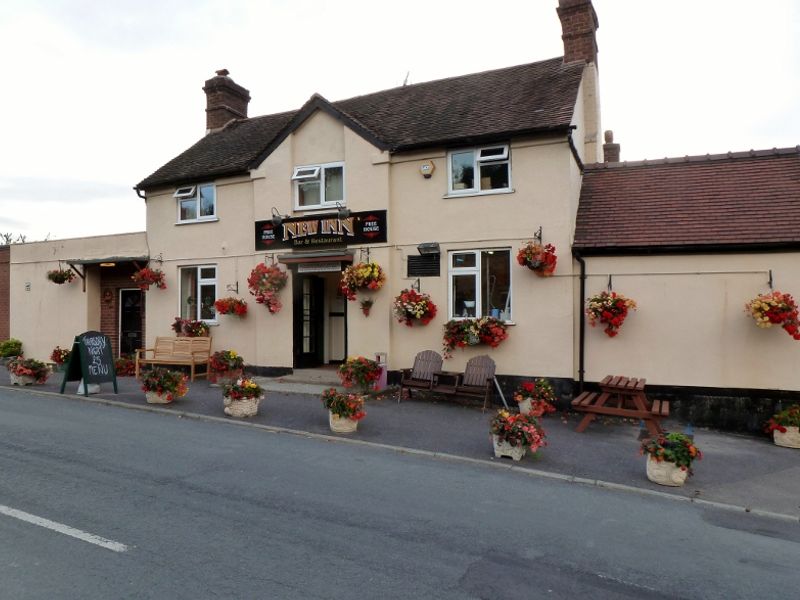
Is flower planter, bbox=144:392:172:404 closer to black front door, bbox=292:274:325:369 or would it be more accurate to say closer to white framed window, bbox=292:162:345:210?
black front door, bbox=292:274:325:369

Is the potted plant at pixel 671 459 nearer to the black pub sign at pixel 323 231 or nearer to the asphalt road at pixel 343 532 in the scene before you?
the asphalt road at pixel 343 532

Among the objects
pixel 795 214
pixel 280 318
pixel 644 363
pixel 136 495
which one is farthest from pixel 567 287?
pixel 136 495

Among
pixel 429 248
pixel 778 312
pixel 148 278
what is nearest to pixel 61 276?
pixel 148 278

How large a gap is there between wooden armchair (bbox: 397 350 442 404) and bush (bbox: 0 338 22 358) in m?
13.7

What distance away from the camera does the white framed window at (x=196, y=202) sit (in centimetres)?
1536

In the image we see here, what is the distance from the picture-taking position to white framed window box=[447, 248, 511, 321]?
11977 millimetres

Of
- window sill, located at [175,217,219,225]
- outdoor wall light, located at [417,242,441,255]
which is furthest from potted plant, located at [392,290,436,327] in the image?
window sill, located at [175,217,219,225]

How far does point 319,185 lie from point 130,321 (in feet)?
25.7

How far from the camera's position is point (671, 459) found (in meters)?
6.77

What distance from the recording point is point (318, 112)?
13930 mm

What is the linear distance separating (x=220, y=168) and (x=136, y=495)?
10.8 m

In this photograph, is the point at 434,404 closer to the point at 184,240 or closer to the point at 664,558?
the point at 664,558

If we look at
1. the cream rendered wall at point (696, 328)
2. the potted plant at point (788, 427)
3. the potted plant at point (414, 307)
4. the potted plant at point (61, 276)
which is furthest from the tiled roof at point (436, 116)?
the potted plant at point (788, 427)

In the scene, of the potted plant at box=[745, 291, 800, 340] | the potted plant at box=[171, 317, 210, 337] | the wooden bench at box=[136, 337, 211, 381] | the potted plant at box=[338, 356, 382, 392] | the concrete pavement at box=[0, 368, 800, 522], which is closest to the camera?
the concrete pavement at box=[0, 368, 800, 522]
